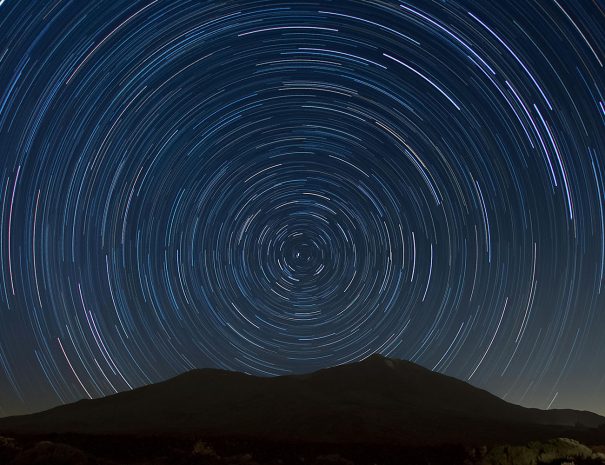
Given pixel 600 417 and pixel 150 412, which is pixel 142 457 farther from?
pixel 600 417

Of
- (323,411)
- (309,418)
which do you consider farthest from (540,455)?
(323,411)

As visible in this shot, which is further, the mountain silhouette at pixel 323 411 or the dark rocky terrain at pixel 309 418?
the mountain silhouette at pixel 323 411

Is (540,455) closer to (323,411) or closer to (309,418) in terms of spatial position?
(309,418)

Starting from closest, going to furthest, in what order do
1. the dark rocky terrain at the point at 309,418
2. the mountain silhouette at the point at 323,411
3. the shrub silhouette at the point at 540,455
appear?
1. the shrub silhouette at the point at 540,455
2. the dark rocky terrain at the point at 309,418
3. the mountain silhouette at the point at 323,411

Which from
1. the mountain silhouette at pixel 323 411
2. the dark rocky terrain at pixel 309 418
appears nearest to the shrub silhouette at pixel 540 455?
the dark rocky terrain at pixel 309 418

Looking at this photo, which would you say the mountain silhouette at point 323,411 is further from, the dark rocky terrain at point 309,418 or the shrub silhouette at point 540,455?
the shrub silhouette at point 540,455

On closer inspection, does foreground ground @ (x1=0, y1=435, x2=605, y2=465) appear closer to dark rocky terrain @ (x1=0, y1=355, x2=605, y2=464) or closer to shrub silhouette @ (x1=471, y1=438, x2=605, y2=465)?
shrub silhouette @ (x1=471, y1=438, x2=605, y2=465)

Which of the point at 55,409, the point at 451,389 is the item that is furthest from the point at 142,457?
the point at 451,389

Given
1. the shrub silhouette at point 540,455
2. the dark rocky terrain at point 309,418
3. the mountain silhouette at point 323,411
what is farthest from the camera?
the mountain silhouette at point 323,411
